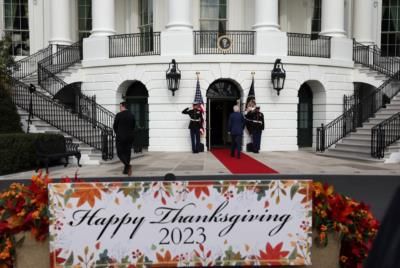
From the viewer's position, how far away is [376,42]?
27.2 metres

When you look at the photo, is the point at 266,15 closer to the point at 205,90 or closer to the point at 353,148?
the point at 205,90

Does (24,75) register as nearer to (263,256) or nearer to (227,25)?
(227,25)

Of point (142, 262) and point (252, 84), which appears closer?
point (142, 262)

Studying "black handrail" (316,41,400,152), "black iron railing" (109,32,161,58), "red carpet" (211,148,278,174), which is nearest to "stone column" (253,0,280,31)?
"black iron railing" (109,32,161,58)

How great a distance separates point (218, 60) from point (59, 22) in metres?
10.1

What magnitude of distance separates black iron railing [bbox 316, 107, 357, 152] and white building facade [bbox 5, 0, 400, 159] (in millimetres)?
663

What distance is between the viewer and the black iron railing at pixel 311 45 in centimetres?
2166

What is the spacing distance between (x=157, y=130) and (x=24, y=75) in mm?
9491

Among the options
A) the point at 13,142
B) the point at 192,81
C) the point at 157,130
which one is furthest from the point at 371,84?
the point at 13,142

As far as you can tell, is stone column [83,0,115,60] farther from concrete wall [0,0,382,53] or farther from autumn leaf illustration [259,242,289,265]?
autumn leaf illustration [259,242,289,265]

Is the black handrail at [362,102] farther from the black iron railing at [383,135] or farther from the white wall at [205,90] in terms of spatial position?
the black iron railing at [383,135]

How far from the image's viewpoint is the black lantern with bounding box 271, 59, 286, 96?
19.9m

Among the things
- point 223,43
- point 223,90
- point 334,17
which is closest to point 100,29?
point 223,43

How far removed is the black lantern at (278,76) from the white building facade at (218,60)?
0.38 m
